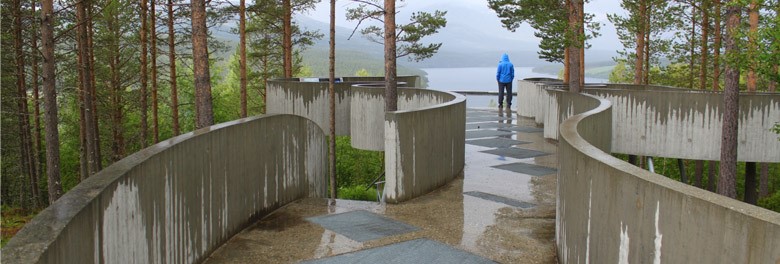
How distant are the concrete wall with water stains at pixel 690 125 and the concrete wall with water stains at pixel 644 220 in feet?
28.4

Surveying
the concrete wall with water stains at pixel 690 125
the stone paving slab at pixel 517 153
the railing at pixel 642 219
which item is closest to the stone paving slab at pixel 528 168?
the stone paving slab at pixel 517 153

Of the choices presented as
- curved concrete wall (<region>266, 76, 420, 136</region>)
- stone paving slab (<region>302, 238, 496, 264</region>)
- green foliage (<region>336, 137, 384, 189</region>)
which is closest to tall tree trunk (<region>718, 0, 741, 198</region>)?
stone paving slab (<region>302, 238, 496, 264</region>)

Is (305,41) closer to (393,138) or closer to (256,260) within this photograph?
(393,138)

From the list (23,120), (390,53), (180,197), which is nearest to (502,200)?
(180,197)

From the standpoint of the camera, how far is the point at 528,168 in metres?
13.3

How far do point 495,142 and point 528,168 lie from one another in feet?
14.5

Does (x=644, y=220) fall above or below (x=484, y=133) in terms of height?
above

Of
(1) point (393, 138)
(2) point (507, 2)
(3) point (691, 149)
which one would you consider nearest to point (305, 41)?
(2) point (507, 2)

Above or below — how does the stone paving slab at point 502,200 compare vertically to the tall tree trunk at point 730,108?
below

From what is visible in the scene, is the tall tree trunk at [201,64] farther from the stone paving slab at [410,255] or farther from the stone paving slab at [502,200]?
the stone paving slab at [410,255]

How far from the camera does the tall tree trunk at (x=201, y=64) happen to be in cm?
1090

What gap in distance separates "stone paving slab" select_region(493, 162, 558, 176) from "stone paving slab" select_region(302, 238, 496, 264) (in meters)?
5.80

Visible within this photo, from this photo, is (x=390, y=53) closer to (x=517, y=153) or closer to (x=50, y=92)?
(x=517, y=153)

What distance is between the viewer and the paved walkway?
23.0 feet
